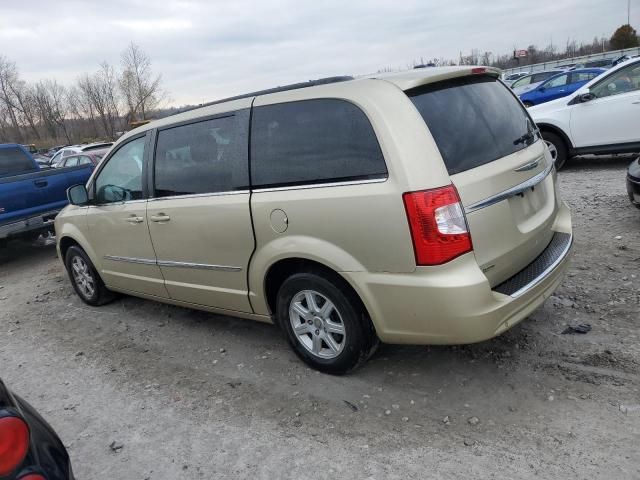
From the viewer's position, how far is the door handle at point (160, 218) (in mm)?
4001

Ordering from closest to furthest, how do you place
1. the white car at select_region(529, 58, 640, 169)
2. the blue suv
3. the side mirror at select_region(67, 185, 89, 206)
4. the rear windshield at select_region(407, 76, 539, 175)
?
1. the rear windshield at select_region(407, 76, 539, 175)
2. the side mirror at select_region(67, 185, 89, 206)
3. the white car at select_region(529, 58, 640, 169)
4. the blue suv

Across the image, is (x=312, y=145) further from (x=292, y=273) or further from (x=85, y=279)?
(x=85, y=279)

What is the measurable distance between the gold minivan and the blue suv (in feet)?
43.9

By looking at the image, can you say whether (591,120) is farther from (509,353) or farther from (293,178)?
(293,178)

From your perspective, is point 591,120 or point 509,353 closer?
point 509,353

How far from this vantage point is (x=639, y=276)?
427 centimetres

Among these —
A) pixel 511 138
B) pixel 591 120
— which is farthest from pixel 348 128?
pixel 591 120

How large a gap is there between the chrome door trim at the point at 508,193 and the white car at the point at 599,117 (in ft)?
15.4

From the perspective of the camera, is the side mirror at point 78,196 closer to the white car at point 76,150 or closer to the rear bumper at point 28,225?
the rear bumper at point 28,225

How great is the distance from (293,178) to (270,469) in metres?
1.68

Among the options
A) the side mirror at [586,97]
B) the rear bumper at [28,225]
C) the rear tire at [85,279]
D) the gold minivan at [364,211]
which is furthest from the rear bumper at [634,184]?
the rear bumper at [28,225]

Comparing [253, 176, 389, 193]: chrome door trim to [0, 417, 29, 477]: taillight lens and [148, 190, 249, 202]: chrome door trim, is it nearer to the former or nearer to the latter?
[148, 190, 249, 202]: chrome door trim

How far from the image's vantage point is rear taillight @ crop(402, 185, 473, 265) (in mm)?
2682

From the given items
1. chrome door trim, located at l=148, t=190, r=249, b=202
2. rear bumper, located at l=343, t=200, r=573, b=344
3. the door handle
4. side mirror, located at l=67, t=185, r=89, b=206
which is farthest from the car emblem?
side mirror, located at l=67, t=185, r=89, b=206
